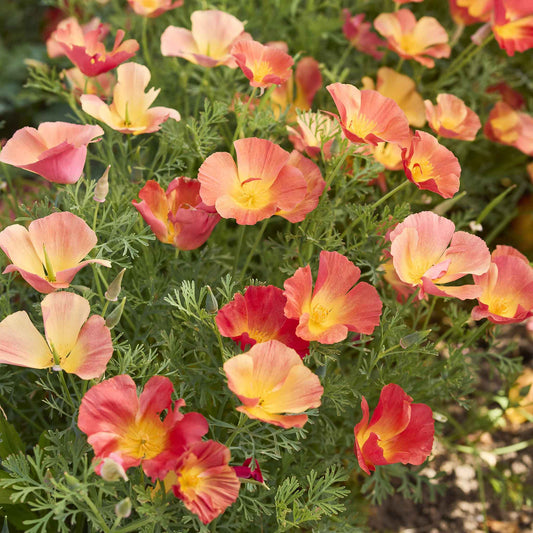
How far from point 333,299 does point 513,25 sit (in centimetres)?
76

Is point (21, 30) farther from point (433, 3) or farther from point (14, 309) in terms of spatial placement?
point (14, 309)

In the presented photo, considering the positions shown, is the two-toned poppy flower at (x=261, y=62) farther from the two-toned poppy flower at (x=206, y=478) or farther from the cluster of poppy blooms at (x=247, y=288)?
the two-toned poppy flower at (x=206, y=478)

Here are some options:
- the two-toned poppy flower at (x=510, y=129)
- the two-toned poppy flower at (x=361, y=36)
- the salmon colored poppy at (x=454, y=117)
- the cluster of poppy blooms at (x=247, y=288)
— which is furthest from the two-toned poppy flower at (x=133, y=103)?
the two-toned poppy flower at (x=510, y=129)

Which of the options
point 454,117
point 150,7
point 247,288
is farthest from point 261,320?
point 150,7

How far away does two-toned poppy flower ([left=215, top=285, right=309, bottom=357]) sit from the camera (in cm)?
77

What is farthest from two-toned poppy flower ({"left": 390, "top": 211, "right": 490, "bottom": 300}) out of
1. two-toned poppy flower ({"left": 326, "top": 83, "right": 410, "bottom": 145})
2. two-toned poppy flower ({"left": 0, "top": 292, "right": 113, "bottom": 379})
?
two-toned poppy flower ({"left": 0, "top": 292, "right": 113, "bottom": 379})

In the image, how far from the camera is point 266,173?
87cm

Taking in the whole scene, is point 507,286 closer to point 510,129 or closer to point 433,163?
point 433,163

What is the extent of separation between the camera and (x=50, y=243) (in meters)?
0.79

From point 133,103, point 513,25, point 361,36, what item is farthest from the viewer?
point 361,36

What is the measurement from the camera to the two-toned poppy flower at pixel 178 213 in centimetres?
83

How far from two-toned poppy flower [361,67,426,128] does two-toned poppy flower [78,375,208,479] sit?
82 cm

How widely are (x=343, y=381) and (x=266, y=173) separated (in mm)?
311

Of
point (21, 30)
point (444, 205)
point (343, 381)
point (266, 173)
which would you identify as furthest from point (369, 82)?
point (21, 30)
